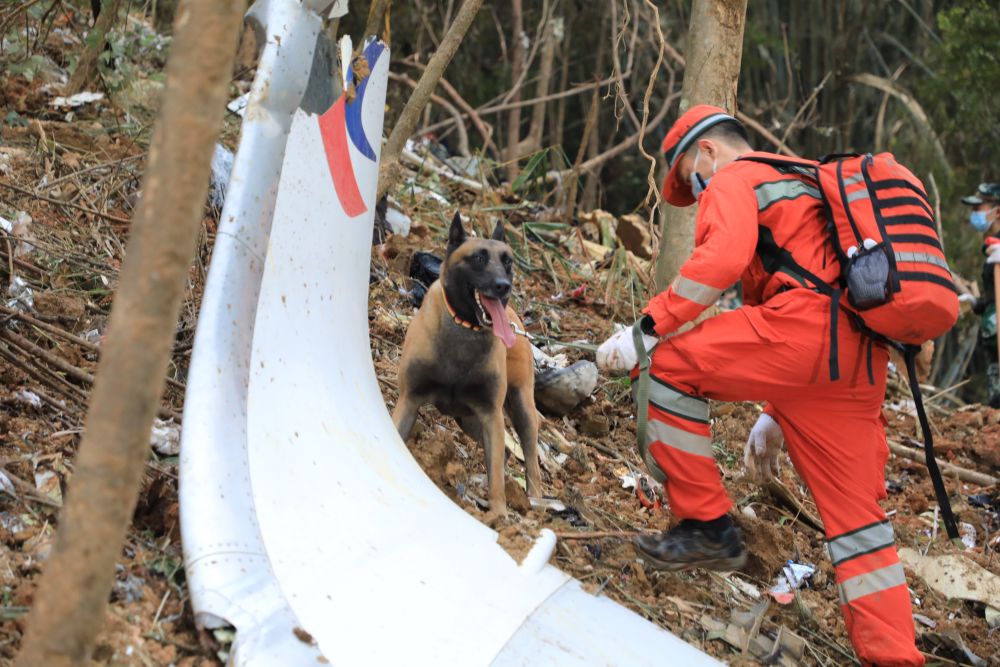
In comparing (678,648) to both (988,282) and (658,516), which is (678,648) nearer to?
(658,516)

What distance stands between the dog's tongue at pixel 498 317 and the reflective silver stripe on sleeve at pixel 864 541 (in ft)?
5.49

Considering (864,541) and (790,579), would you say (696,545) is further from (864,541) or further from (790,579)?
(790,579)

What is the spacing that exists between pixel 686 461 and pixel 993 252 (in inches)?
212

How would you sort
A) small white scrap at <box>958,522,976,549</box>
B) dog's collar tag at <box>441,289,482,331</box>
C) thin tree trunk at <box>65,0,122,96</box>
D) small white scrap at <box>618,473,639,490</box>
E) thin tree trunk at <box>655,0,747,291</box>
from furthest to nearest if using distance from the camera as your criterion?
small white scrap at <box>958,522,976,549</box>, thin tree trunk at <box>65,0,122,96</box>, thin tree trunk at <box>655,0,747,291</box>, small white scrap at <box>618,473,639,490</box>, dog's collar tag at <box>441,289,482,331</box>

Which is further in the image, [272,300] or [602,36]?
[602,36]

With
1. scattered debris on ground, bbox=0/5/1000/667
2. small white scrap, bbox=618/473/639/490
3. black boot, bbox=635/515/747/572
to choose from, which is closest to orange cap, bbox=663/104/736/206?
black boot, bbox=635/515/747/572

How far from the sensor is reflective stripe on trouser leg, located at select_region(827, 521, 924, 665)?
4.37 metres

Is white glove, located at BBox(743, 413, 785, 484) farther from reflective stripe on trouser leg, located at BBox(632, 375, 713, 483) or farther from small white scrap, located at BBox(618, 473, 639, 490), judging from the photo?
small white scrap, located at BBox(618, 473, 639, 490)

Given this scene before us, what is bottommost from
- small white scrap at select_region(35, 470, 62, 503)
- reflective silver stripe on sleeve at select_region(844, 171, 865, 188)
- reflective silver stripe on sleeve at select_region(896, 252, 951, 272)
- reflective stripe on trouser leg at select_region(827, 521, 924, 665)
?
reflective stripe on trouser leg at select_region(827, 521, 924, 665)

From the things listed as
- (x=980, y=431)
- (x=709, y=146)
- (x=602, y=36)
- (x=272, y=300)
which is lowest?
(x=980, y=431)

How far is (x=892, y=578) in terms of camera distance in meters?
4.41

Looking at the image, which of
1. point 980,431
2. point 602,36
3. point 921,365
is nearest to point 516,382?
point 921,365

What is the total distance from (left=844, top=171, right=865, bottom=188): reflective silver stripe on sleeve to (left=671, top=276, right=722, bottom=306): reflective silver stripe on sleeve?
0.71 metres

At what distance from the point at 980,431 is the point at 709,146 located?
5.13m
